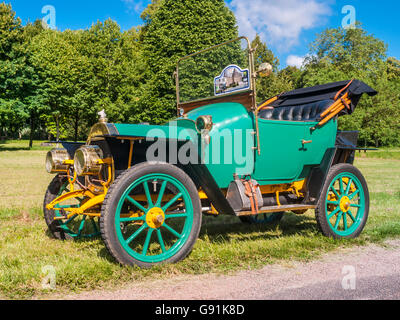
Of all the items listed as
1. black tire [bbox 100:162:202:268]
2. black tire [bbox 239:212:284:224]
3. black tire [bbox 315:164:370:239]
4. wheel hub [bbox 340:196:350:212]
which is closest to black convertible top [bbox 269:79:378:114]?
black tire [bbox 315:164:370:239]

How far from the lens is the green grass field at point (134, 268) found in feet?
10.7

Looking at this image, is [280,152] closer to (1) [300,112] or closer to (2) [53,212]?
(1) [300,112]

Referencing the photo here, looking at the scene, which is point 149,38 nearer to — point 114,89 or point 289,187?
point 114,89

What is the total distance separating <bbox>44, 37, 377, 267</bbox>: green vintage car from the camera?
367 centimetres

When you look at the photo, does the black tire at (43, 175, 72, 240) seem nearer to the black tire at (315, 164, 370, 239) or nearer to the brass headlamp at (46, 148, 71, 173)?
the brass headlamp at (46, 148, 71, 173)

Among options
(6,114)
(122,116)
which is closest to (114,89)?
(122,116)

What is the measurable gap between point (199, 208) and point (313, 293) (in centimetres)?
131

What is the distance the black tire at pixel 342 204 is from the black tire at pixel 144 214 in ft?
6.03

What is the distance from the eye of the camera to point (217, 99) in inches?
195

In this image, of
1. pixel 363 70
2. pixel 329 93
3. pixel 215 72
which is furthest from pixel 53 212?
pixel 363 70

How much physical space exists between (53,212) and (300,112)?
355 centimetres

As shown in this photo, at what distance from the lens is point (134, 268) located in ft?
11.4

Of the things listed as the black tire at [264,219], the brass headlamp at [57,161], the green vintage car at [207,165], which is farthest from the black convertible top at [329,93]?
the brass headlamp at [57,161]

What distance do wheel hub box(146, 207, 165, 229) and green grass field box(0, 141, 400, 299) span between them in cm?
40
